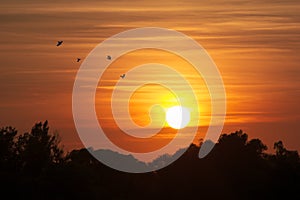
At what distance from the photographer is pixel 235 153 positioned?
12750 centimetres

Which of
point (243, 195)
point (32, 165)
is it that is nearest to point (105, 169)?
point (32, 165)

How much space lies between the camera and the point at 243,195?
118 metres

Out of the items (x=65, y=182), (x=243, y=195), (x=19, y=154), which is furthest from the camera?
(x=19, y=154)

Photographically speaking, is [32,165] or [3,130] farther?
[3,130]

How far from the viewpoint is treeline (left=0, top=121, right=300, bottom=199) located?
352 ft

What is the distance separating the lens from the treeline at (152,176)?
352ft

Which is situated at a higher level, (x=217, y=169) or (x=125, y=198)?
Result: (x=217, y=169)

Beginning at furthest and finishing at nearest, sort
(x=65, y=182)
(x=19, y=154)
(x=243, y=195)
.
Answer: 1. (x=19, y=154)
2. (x=243, y=195)
3. (x=65, y=182)

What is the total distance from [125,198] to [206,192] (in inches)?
370

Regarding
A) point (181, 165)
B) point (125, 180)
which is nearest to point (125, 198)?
point (125, 180)

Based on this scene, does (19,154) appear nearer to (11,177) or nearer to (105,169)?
(105,169)

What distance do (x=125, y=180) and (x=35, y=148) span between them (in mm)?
13491

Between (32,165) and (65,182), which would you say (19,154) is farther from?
(65,182)

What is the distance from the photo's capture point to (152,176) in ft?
406
